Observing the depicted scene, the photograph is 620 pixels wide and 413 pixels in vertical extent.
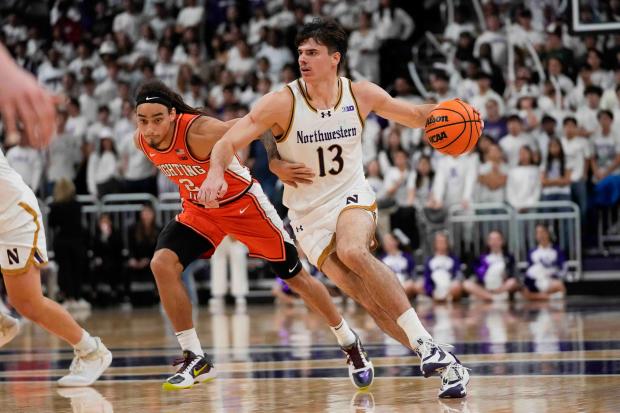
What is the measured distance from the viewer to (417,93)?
17.7 meters

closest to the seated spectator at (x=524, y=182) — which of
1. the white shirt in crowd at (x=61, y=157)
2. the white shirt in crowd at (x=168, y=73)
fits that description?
the white shirt in crowd at (x=168, y=73)

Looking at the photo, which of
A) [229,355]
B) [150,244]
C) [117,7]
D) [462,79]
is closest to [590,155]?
[462,79]

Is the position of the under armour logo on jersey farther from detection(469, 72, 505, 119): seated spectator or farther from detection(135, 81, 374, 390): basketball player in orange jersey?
detection(469, 72, 505, 119): seated spectator

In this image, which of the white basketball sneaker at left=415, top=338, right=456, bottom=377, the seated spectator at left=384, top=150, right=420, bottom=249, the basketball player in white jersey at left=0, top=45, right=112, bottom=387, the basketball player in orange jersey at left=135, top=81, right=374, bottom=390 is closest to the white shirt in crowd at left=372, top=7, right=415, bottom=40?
the seated spectator at left=384, top=150, right=420, bottom=249

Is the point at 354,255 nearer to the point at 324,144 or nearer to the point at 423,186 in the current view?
the point at 324,144

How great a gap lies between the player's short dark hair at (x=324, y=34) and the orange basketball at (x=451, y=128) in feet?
2.24

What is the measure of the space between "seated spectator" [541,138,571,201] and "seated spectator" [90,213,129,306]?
6.06m

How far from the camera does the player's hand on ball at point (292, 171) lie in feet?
21.9

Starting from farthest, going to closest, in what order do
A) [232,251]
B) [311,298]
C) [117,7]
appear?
[117,7] → [232,251] → [311,298]

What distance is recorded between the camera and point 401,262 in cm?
1517

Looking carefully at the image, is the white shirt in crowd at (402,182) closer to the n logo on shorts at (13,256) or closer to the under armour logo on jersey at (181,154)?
the under armour logo on jersey at (181,154)

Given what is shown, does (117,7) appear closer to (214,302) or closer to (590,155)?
(214,302)

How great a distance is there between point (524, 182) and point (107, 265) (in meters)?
6.06

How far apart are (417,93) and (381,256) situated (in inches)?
126
